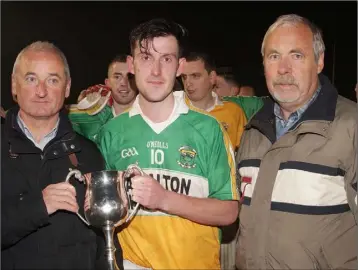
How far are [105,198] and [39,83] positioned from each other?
652 mm

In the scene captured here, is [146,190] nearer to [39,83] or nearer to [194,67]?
[39,83]

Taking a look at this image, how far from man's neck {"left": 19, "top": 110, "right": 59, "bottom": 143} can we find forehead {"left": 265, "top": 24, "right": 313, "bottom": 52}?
1.17 meters

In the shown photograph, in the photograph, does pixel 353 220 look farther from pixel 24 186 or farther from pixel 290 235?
pixel 24 186

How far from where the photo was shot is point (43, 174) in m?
2.15

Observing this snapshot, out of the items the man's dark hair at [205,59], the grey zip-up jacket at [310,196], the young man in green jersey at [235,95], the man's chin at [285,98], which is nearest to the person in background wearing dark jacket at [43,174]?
the grey zip-up jacket at [310,196]

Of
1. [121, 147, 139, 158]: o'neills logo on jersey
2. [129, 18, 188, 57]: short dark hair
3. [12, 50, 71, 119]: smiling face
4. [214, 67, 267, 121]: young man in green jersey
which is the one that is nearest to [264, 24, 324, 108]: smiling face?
[129, 18, 188, 57]: short dark hair

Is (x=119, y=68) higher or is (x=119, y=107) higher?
(x=119, y=68)

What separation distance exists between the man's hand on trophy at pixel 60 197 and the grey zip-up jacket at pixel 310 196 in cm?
87

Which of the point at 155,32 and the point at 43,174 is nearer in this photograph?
the point at 43,174

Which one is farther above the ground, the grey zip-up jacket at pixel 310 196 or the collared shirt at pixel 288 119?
the collared shirt at pixel 288 119

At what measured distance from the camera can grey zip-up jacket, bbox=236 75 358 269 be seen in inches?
83.0

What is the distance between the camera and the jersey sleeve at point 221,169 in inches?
89.9

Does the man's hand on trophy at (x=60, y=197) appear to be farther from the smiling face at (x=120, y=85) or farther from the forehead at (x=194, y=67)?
the forehead at (x=194, y=67)

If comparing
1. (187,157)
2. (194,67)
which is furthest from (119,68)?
(187,157)
